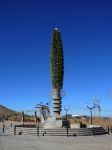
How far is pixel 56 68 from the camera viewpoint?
51750 mm

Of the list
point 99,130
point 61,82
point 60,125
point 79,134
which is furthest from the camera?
point 61,82

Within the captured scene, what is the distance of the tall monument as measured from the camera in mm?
50156

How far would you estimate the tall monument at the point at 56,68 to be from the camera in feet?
165

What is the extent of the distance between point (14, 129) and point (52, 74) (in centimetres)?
1033

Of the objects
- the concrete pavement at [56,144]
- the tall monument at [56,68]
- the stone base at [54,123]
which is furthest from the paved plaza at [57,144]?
the tall monument at [56,68]

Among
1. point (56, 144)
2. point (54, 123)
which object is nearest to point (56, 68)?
point (54, 123)

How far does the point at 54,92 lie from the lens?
5038 centimetres

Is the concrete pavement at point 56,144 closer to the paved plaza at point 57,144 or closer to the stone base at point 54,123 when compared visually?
the paved plaza at point 57,144

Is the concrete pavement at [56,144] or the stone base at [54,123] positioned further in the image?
the stone base at [54,123]

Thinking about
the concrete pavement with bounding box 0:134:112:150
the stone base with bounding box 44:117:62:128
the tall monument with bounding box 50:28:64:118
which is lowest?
the concrete pavement with bounding box 0:134:112:150

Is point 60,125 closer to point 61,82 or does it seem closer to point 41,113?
point 61,82

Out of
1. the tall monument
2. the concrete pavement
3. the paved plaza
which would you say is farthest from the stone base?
the concrete pavement

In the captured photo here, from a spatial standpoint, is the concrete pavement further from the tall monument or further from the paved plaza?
the tall monument

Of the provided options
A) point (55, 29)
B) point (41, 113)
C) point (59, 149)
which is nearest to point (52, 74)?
point (55, 29)
